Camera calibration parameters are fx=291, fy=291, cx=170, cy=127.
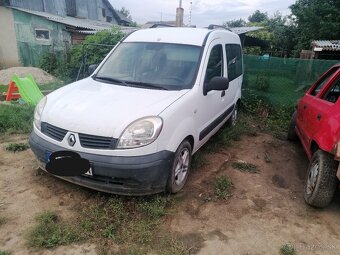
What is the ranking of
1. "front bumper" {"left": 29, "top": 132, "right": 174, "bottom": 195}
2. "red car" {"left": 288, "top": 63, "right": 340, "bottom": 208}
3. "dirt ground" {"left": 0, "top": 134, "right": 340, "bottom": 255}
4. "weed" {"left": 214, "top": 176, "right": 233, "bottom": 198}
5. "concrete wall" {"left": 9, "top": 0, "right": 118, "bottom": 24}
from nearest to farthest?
"dirt ground" {"left": 0, "top": 134, "right": 340, "bottom": 255}, "front bumper" {"left": 29, "top": 132, "right": 174, "bottom": 195}, "red car" {"left": 288, "top": 63, "right": 340, "bottom": 208}, "weed" {"left": 214, "top": 176, "right": 233, "bottom": 198}, "concrete wall" {"left": 9, "top": 0, "right": 118, "bottom": 24}

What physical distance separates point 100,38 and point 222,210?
32.9 ft

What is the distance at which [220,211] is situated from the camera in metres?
3.29

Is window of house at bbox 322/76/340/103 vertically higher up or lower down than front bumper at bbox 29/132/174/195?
higher up

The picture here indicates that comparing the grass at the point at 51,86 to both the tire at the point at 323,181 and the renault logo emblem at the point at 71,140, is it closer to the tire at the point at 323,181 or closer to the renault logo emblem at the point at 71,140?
the renault logo emblem at the point at 71,140

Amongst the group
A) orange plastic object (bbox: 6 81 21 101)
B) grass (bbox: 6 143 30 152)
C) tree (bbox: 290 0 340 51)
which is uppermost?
tree (bbox: 290 0 340 51)

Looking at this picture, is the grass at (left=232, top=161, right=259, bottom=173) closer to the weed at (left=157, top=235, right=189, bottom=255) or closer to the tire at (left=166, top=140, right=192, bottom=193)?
the tire at (left=166, top=140, right=192, bottom=193)

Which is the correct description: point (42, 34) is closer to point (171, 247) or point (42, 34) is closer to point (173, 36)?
point (173, 36)

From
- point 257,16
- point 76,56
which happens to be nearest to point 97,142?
point 76,56

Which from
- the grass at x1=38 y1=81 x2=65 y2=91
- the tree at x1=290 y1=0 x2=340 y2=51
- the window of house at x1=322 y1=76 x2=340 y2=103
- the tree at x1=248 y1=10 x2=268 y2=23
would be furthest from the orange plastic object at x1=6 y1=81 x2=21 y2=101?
the tree at x1=248 y1=10 x2=268 y2=23

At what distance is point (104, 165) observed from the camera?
9.44ft

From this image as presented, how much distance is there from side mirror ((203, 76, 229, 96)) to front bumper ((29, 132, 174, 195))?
3.85 ft

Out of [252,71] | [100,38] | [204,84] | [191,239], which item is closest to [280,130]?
[252,71]

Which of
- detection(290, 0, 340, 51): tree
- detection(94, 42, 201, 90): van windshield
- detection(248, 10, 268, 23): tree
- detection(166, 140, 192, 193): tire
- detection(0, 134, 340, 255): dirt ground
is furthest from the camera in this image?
detection(248, 10, 268, 23): tree

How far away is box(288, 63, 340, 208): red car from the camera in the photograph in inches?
123
